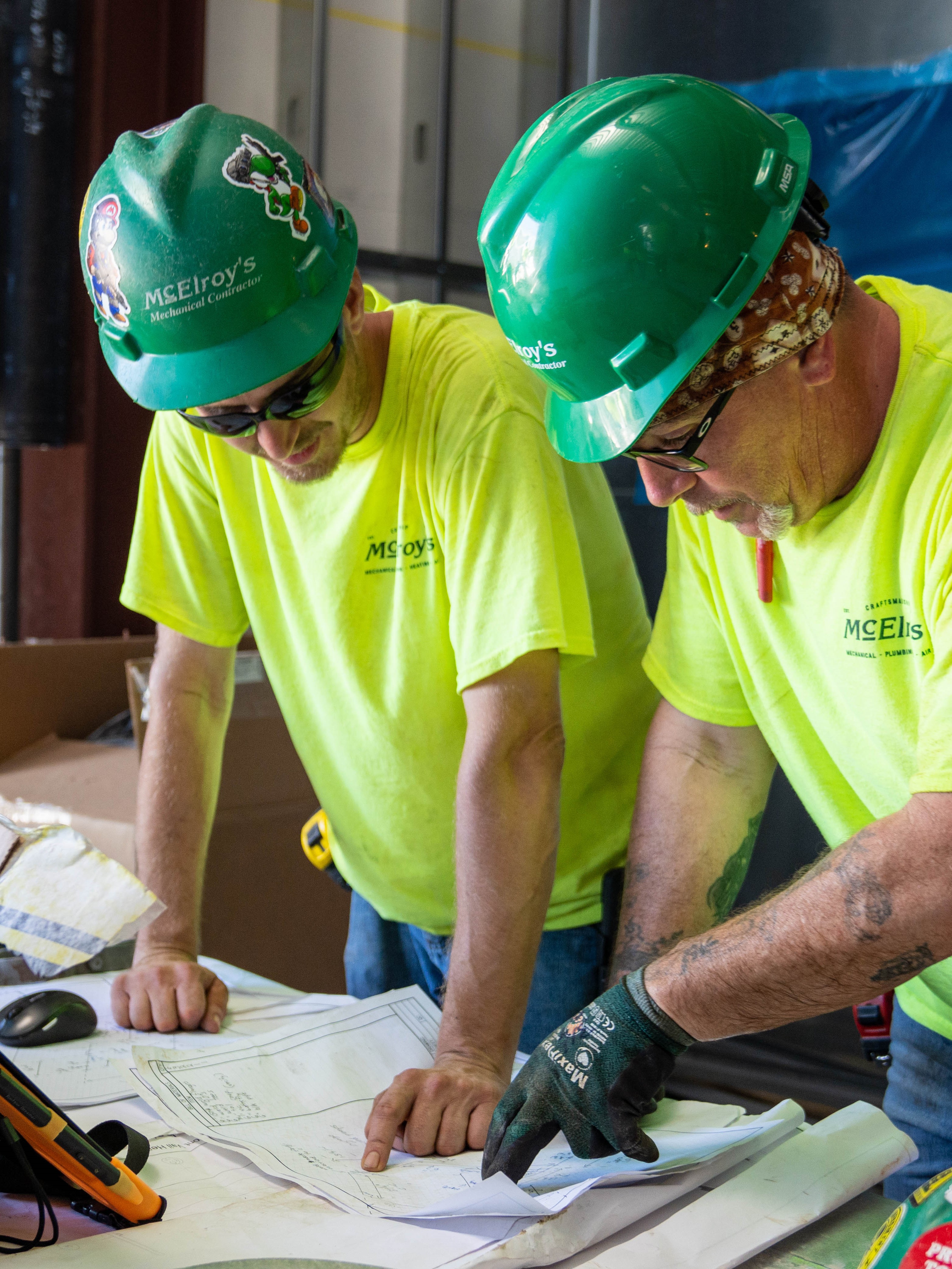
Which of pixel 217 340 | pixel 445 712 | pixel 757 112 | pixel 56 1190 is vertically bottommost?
pixel 56 1190

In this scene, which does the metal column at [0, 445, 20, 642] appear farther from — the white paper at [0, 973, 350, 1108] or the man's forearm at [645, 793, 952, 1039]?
the man's forearm at [645, 793, 952, 1039]

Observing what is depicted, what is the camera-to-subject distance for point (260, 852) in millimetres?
2309

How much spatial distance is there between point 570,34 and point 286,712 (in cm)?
294

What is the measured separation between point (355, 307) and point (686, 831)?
2.35 ft

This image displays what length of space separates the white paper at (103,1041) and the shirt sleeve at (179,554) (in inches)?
19.0

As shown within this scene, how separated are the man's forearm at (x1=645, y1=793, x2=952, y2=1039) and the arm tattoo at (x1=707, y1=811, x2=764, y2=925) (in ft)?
1.22

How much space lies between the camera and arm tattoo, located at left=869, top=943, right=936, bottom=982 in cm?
88

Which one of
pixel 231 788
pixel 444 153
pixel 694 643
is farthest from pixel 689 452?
pixel 444 153

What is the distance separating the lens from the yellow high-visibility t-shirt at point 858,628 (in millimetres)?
994

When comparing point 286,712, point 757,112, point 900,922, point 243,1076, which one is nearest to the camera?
point 900,922

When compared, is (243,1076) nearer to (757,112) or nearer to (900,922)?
(900,922)

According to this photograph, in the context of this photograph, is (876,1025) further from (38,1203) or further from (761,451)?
(38,1203)

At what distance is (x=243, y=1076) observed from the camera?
45.3 inches

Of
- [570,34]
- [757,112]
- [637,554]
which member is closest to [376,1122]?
[757,112]
